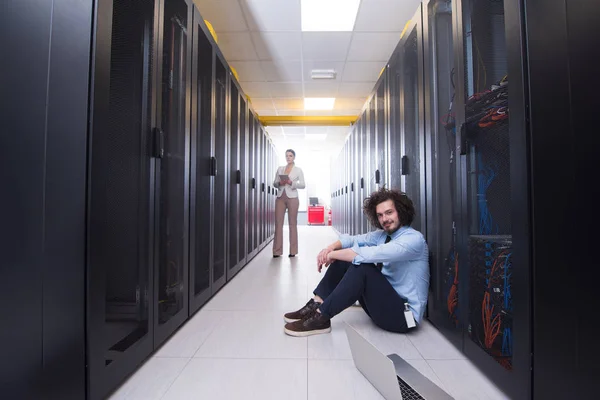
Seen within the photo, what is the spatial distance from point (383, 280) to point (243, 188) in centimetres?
223

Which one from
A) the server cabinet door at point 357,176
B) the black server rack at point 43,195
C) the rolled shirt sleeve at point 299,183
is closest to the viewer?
the black server rack at point 43,195

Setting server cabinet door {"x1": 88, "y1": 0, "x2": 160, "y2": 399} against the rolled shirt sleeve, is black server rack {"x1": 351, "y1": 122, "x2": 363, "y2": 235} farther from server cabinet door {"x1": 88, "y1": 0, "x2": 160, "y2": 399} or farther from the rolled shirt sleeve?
server cabinet door {"x1": 88, "y1": 0, "x2": 160, "y2": 399}

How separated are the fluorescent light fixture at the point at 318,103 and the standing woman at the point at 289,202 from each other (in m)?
2.16

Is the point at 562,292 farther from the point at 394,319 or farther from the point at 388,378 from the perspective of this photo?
the point at 394,319

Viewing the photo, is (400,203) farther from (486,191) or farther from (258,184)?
(258,184)

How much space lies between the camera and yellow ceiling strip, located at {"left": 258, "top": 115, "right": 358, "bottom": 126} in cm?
714

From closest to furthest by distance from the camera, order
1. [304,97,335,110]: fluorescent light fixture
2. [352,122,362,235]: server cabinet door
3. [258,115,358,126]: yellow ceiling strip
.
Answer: [352,122,362,235]: server cabinet door, [304,97,335,110]: fluorescent light fixture, [258,115,358,126]: yellow ceiling strip

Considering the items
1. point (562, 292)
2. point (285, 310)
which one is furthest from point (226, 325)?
point (562, 292)

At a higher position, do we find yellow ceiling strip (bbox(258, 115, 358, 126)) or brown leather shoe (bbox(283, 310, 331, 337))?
yellow ceiling strip (bbox(258, 115, 358, 126))

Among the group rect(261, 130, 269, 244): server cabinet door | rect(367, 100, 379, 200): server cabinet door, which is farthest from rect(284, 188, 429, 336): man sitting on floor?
rect(261, 130, 269, 244): server cabinet door

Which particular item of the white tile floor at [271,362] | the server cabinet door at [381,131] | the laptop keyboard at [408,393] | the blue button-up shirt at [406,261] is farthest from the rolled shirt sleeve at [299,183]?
the laptop keyboard at [408,393]

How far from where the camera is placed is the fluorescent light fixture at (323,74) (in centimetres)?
472

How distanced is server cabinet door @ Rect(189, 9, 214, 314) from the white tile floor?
223 millimetres

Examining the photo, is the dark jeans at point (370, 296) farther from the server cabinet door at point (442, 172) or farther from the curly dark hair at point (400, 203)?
the curly dark hair at point (400, 203)
